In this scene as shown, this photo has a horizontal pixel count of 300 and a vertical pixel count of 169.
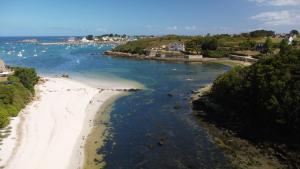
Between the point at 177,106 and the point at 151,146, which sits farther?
the point at 177,106

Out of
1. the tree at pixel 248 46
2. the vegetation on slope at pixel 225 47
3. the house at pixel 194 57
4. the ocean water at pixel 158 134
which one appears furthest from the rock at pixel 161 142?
the tree at pixel 248 46

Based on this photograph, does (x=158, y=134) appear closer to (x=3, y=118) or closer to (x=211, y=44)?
(x=3, y=118)

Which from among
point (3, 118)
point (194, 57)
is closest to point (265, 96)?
point (3, 118)

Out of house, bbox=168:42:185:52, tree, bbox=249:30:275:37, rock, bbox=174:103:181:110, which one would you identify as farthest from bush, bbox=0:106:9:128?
tree, bbox=249:30:275:37

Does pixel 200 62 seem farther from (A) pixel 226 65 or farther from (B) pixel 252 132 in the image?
(B) pixel 252 132

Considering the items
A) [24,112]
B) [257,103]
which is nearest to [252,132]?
[257,103]

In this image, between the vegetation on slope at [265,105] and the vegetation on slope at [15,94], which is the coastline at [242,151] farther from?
the vegetation on slope at [15,94]
